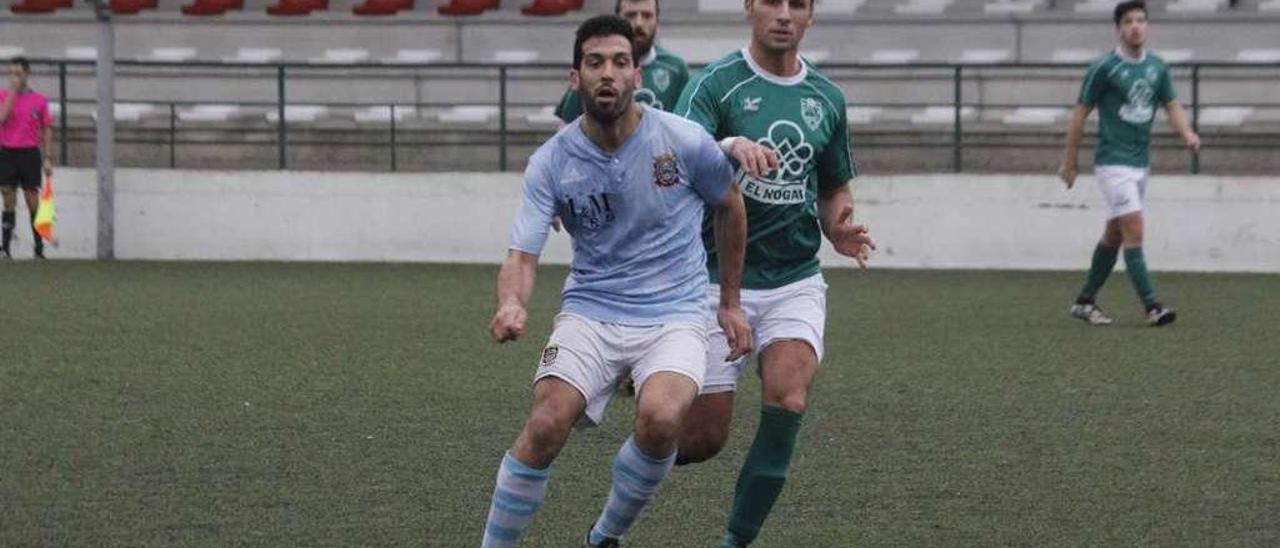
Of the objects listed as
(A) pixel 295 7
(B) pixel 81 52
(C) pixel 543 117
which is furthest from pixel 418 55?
(B) pixel 81 52

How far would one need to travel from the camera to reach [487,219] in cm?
2266

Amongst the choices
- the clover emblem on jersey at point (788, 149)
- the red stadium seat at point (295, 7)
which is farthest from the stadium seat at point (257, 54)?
the clover emblem on jersey at point (788, 149)

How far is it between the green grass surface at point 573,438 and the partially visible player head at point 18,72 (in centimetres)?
568

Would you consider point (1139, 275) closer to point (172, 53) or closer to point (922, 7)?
point (922, 7)

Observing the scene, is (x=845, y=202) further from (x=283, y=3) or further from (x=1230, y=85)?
(x=283, y=3)

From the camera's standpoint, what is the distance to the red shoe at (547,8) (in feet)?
91.0

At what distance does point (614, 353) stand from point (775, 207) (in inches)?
33.8

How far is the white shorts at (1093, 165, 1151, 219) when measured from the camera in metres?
15.2

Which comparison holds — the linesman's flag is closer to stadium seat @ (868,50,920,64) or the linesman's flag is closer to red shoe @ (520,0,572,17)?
red shoe @ (520,0,572,17)

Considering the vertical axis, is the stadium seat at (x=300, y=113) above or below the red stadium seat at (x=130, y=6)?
below

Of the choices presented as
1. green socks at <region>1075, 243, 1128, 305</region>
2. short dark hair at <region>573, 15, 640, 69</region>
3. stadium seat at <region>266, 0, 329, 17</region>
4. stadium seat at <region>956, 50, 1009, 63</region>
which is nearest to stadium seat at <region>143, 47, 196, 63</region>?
stadium seat at <region>266, 0, 329, 17</region>

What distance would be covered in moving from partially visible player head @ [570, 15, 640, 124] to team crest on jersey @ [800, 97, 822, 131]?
86 centimetres

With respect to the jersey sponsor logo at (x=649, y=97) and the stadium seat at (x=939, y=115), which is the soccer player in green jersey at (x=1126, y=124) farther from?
the stadium seat at (x=939, y=115)

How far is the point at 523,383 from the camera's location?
12.2 metres
